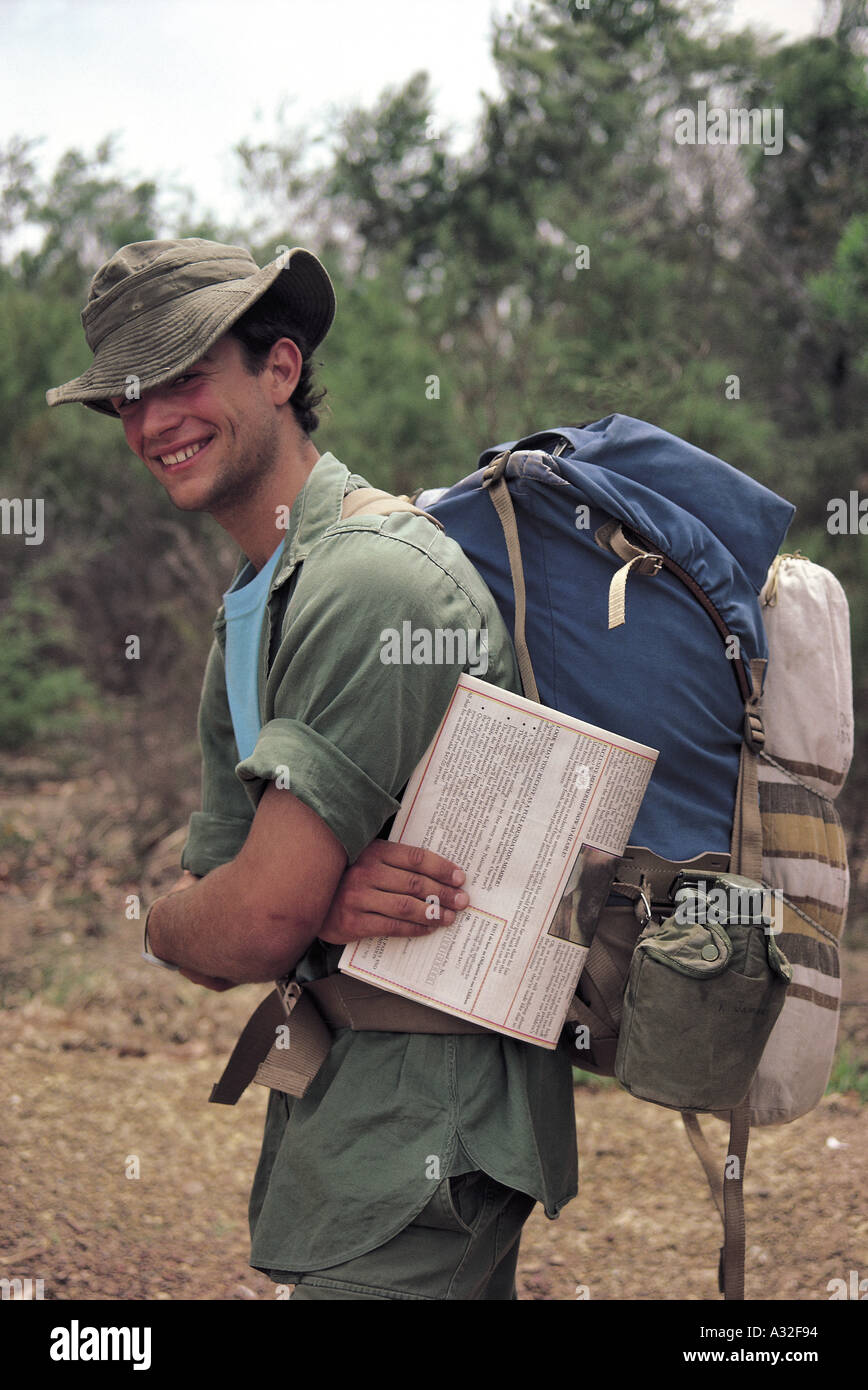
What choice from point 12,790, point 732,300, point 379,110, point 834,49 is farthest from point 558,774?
point 379,110

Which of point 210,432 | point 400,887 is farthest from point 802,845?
point 210,432

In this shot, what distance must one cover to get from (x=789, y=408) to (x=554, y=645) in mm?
12008

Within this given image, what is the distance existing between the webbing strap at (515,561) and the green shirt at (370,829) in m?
0.03

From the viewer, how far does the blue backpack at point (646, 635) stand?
5.79 feet

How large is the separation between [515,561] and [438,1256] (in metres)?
0.98

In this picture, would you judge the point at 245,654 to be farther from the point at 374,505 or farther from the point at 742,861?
the point at 742,861

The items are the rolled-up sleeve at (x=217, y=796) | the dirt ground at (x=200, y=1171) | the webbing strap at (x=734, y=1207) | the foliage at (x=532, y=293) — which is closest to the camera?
the webbing strap at (x=734, y=1207)

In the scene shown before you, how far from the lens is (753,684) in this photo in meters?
1.85

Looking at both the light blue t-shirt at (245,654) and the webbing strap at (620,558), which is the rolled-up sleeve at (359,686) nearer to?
the webbing strap at (620,558)

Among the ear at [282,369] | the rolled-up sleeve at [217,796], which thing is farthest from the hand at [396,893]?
the ear at [282,369]

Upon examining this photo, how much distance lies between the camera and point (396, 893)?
5.54ft

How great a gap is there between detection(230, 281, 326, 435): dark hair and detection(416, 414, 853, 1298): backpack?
362mm

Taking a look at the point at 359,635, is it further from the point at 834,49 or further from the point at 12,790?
the point at 834,49

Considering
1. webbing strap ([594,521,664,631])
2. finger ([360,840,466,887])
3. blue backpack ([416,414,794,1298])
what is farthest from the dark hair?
finger ([360,840,466,887])
